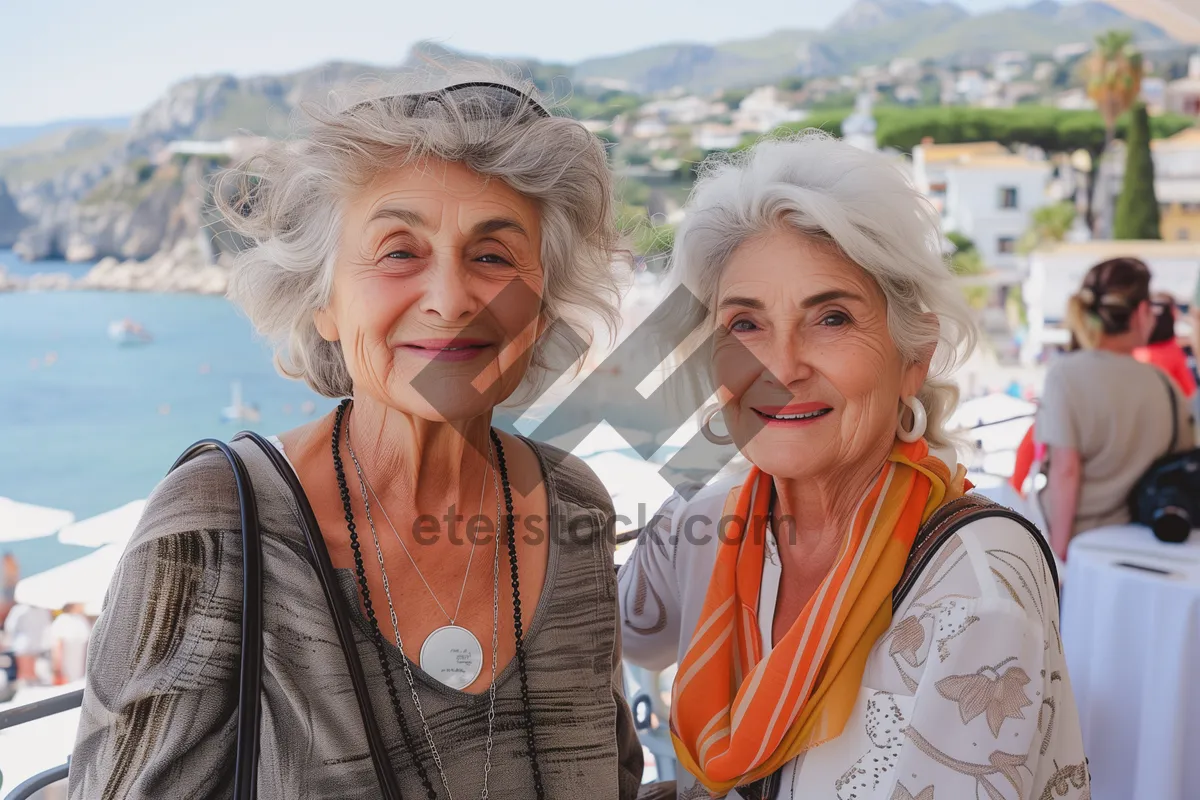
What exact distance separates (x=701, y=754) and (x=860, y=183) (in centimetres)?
97

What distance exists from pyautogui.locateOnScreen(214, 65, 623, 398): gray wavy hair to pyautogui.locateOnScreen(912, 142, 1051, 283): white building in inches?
2052

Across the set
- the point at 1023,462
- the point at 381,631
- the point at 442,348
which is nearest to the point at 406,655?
the point at 381,631

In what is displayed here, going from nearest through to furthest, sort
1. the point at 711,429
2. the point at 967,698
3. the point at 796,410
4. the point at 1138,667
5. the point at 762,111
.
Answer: the point at 967,698 → the point at 796,410 → the point at 711,429 → the point at 1138,667 → the point at 762,111

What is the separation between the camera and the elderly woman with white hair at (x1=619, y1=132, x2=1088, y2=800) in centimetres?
137

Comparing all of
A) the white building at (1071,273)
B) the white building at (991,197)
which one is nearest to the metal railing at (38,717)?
the white building at (1071,273)

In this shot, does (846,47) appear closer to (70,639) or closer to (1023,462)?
(70,639)

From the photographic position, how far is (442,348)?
140 centimetres

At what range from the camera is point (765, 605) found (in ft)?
5.53

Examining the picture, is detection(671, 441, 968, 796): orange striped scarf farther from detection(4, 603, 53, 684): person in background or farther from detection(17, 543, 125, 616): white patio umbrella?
detection(4, 603, 53, 684): person in background

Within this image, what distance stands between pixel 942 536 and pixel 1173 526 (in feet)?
9.05

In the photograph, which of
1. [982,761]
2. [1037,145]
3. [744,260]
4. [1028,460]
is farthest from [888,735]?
[1037,145]

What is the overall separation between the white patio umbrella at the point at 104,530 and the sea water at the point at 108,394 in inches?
1315

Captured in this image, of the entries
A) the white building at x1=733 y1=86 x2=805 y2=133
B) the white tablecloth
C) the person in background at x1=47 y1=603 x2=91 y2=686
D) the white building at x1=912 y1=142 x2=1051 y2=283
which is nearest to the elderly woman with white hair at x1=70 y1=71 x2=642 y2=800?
the white tablecloth

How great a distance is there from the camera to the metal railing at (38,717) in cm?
165
